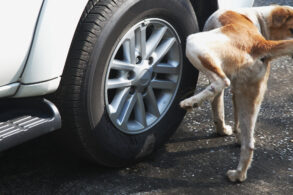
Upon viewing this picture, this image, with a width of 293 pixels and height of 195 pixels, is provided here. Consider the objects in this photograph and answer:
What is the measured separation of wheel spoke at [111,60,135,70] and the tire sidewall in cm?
8

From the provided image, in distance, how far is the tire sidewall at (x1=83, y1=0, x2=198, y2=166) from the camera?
2.64 m

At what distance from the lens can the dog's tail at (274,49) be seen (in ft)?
8.62

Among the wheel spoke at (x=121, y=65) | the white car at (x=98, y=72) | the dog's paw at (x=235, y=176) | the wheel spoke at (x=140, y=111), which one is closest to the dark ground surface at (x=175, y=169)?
the dog's paw at (x=235, y=176)

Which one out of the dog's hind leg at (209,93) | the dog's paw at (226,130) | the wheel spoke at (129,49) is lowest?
the dog's paw at (226,130)

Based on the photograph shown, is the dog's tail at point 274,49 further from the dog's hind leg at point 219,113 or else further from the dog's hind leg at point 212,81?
the dog's hind leg at point 219,113

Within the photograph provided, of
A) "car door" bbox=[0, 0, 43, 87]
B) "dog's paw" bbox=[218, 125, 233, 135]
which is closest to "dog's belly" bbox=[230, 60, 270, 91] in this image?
"dog's paw" bbox=[218, 125, 233, 135]

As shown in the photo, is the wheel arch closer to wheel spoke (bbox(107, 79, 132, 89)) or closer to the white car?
the white car

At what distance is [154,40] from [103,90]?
1.65 feet

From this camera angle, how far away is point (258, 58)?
2686 mm

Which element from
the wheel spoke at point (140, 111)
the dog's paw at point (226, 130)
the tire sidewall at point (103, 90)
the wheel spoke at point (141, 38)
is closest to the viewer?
the tire sidewall at point (103, 90)

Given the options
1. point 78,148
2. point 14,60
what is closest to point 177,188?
point 78,148

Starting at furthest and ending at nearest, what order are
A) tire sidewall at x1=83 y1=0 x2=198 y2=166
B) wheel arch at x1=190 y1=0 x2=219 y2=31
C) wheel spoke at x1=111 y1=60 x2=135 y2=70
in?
wheel arch at x1=190 y1=0 x2=219 y2=31 → wheel spoke at x1=111 y1=60 x2=135 y2=70 → tire sidewall at x1=83 y1=0 x2=198 y2=166

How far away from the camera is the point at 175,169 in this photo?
3.12 metres

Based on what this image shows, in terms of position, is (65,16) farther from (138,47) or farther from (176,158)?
(176,158)
